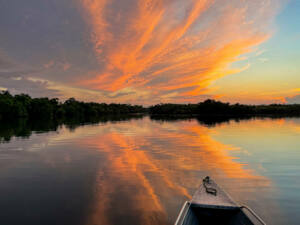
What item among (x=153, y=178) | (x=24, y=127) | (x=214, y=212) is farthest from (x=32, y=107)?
(x=214, y=212)

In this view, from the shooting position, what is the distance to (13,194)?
37.8ft

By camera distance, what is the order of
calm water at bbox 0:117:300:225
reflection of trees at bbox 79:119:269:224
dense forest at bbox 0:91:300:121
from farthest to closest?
1. dense forest at bbox 0:91:300:121
2. reflection of trees at bbox 79:119:269:224
3. calm water at bbox 0:117:300:225

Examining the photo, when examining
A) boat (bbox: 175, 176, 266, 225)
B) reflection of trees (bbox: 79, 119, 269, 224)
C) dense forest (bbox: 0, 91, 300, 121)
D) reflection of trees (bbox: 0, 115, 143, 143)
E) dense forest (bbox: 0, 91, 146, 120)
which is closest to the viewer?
boat (bbox: 175, 176, 266, 225)

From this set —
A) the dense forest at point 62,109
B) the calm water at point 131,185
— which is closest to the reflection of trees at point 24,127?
the calm water at point 131,185

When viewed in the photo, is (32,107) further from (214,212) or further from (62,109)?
(214,212)

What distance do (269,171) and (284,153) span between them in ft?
30.3

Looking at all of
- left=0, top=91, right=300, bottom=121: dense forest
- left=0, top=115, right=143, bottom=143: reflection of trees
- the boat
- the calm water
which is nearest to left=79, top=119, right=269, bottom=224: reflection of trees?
the calm water

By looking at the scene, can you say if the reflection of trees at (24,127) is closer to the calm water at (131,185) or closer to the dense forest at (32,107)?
the calm water at (131,185)

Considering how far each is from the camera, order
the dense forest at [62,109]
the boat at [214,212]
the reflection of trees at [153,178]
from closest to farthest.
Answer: the boat at [214,212]
the reflection of trees at [153,178]
the dense forest at [62,109]

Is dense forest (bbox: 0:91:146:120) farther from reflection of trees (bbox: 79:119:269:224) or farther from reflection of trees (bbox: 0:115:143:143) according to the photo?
reflection of trees (bbox: 79:119:269:224)

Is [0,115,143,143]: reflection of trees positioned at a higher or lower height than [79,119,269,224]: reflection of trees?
higher

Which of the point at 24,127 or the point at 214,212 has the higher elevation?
the point at 24,127

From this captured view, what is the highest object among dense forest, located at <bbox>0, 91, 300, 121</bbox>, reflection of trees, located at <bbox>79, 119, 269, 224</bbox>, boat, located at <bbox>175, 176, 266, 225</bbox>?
dense forest, located at <bbox>0, 91, 300, 121</bbox>

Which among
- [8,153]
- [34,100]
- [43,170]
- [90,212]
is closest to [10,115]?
[34,100]
